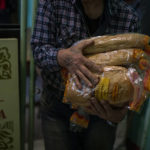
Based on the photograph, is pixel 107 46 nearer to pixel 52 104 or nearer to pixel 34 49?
pixel 34 49

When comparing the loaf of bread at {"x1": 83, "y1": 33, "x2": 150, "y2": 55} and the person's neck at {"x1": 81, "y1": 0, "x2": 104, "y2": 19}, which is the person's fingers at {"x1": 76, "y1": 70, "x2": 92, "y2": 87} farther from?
the person's neck at {"x1": 81, "y1": 0, "x2": 104, "y2": 19}

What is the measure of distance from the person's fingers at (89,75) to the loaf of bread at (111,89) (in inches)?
0.6

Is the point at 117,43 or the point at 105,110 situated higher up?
the point at 117,43

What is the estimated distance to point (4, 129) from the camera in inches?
37.1

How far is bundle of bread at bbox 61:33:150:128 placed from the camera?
0.65 metres

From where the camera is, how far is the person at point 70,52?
0.71m

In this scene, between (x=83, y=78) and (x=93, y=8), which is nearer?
(x=83, y=78)

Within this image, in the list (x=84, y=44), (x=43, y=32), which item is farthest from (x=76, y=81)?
(x=43, y=32)

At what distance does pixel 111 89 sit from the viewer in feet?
2.13

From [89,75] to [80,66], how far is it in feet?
0.14

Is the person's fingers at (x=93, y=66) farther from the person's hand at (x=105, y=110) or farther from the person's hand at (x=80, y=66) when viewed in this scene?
the person's hand at (x=105, y=110)

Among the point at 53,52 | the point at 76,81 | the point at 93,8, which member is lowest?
the point at 76,81

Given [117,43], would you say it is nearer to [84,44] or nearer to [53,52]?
[84,44]

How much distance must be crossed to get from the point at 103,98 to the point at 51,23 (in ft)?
1.27
